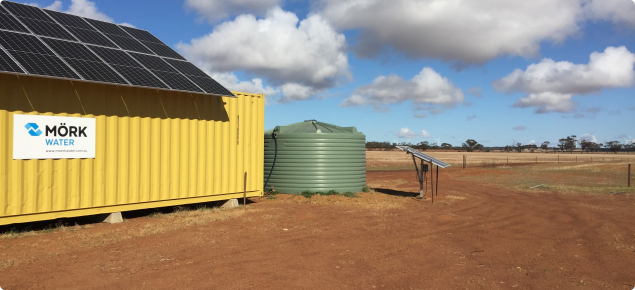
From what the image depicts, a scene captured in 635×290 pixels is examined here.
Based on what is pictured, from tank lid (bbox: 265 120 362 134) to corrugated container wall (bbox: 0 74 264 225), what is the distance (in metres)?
3.79

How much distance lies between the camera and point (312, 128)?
18906 millimetres

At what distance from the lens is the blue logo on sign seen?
9498 millimetres

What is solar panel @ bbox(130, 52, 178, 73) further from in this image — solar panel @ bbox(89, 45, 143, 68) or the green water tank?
the green water tank

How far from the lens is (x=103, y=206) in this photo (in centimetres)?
1080

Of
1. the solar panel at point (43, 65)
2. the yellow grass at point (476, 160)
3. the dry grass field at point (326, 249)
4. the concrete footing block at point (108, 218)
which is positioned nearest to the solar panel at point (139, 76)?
the solar panel at point (43, 65)

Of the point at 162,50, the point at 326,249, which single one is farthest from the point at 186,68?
the point at 326,249

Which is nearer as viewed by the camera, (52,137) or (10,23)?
(52,137)

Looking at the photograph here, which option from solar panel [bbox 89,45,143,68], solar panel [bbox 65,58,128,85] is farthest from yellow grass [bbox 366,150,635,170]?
solar panel [bbox 65,58,128,85]

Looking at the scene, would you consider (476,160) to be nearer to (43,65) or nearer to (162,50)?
(162,50)

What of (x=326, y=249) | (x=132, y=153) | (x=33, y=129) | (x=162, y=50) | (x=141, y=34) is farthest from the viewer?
(x=141, y=34)

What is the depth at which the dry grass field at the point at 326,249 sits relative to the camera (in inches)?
268

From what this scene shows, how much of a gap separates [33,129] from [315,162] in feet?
32.7

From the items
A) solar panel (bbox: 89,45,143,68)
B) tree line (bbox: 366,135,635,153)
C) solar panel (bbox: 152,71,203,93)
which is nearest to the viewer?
solar panel (bbox: 89,45,143,68)

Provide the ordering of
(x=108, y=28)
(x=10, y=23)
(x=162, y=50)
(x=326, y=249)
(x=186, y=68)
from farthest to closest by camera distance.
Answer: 1. (x=162, y=50)
2. (x=108, y=28)
3. (x=186, y=68)
4. (x=10, y=23)
5. (x=326, y=249)
